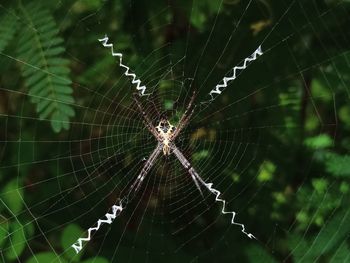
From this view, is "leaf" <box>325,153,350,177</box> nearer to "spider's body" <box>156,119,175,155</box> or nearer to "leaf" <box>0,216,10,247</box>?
"spider's body" <box>156,119,175,155</box>

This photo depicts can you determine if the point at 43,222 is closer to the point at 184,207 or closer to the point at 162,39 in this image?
the point at 184,207

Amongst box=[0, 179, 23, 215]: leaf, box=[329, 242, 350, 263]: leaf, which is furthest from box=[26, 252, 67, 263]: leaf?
box=[329, 242, 350, 263]: leaf

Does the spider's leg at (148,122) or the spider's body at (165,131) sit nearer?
the spider's leg at (148,122)

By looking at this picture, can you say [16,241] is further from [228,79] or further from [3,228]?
[228,79]

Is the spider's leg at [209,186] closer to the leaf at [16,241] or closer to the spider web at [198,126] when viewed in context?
the spider web at [198,126]

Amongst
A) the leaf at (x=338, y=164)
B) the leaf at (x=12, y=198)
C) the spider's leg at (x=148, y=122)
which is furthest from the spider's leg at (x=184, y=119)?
the leaf at (x=12, y=198)

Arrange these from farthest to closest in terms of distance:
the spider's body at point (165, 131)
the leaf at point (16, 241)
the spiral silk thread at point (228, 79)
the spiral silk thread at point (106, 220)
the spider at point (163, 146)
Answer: the spider's body at point (165, 131)
the spiral silk thread at point (228, 79)
the spider at point (163, 146)
the spiral silk thread at point (106, 220)
the leaf at point (16, 241)

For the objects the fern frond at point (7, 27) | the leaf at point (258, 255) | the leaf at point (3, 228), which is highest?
the fern frond at point (7, 27)
